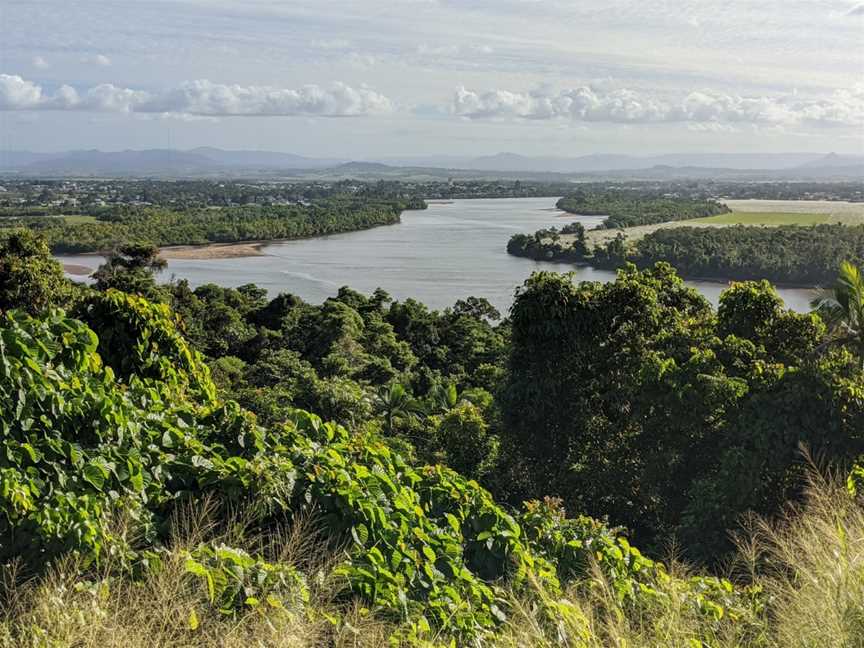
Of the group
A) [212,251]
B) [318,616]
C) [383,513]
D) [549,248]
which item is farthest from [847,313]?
[212,251]

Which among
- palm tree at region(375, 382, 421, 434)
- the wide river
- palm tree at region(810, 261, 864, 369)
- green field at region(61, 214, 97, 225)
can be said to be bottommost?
palm tree at region(375, 382, 421, 434)

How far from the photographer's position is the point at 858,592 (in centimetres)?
360

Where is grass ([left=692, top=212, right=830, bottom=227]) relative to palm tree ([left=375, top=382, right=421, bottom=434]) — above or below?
above

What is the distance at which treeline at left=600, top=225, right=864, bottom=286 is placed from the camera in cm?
4438

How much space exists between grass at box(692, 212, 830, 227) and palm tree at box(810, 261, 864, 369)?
61097 mm

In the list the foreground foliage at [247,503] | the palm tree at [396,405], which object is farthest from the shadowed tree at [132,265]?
the foreground foliage at [247,503]

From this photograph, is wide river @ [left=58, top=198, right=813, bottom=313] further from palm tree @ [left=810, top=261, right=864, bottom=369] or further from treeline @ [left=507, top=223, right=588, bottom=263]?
palm tree @ [left=810, top=261, right=864, bottom=369]

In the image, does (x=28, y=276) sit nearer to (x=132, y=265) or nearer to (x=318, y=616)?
(x=132, y=265)

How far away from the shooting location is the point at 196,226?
68.9 meters

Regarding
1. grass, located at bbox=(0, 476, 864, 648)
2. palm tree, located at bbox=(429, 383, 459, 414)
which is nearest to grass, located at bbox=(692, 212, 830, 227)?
palm tree, located at bbox=(429, 383, 459, 414)

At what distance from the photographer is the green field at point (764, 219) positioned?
226 feet

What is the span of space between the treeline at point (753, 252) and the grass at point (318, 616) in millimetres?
39813

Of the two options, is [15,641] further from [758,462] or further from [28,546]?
[758,462]

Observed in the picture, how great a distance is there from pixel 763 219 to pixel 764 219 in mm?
91
